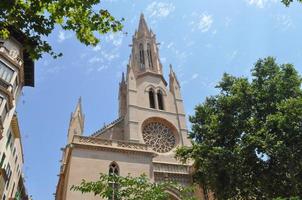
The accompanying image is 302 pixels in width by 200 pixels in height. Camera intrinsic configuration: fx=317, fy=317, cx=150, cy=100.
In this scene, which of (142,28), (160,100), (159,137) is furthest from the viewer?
Result: (142,28)

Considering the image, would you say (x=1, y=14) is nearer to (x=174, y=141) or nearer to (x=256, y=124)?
(x=256, y=124)

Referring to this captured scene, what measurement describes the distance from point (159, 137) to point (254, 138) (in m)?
15.4

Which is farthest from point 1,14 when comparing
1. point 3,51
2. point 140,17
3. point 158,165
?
point 140,17

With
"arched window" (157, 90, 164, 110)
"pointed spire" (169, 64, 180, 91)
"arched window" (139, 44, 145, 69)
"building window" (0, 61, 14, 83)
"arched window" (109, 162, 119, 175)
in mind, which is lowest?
"arched window" (109, 162, 119, 175)

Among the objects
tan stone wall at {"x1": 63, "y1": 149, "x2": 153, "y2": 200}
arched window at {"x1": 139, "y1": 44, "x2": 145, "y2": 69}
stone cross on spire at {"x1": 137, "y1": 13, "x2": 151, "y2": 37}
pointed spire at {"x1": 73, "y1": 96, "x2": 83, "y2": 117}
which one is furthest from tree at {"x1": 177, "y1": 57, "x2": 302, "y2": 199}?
stone cross on spire at {"x1": 137, "y1": 13, "x2": 151, "y2": 37}

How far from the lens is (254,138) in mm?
14586

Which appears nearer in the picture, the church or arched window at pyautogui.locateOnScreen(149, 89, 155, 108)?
the church

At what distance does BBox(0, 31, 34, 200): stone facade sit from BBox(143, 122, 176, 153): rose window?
36.2 feet

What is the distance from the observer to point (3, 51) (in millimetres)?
17812

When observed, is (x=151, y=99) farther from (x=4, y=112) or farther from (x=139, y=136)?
(x=4, y=112)

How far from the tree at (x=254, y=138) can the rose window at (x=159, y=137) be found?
35.2ft

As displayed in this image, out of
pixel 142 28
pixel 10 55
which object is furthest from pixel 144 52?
pixel 10 55

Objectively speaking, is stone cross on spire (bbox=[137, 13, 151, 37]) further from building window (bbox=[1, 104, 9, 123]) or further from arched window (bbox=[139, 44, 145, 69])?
building window (bbox=[1, 104, 9, 123])

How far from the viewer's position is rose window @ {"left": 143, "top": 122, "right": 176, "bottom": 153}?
28405mm
